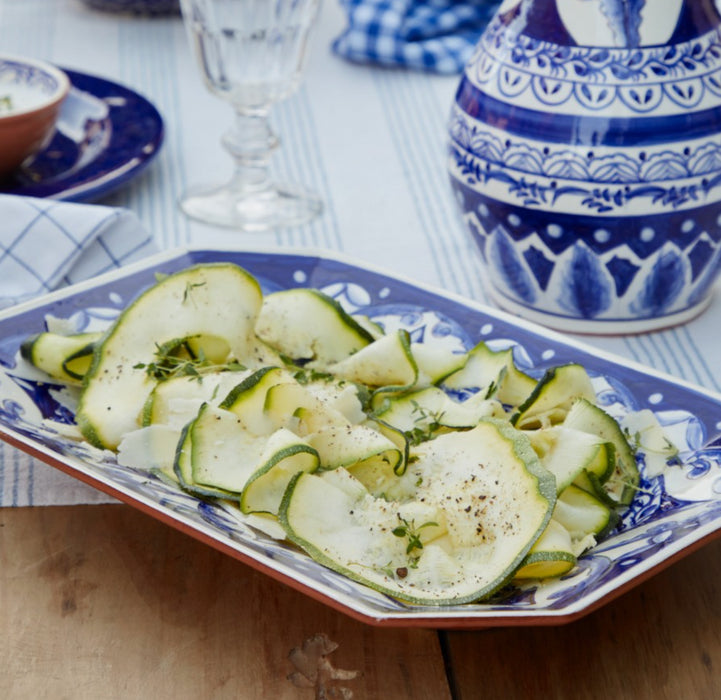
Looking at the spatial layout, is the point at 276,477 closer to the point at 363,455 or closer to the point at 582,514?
the point at 363,455

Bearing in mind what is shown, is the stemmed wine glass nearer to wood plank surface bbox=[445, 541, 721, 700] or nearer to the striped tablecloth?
the striped tablecloth

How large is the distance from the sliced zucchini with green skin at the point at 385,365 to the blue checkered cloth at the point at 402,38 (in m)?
0.87

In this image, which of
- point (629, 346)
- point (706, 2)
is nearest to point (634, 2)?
point (706, 2)

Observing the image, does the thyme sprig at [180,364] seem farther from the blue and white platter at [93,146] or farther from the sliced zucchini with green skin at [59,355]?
the blue and white platter at [93,146]

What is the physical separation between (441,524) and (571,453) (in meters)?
0.09


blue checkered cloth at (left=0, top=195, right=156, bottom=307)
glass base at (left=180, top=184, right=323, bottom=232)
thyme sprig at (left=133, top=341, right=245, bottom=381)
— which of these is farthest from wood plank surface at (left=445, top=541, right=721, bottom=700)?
glass base at (left=180, top=184, right=323, bottom=232)

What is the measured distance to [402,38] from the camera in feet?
5.14

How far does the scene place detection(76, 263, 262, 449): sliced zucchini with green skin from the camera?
0.73 metres

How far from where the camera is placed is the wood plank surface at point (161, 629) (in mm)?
600

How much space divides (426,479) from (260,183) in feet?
2.10

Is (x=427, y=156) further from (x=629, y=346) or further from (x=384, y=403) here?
(x=384, y=403)

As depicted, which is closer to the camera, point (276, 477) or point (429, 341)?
point (276, 477)

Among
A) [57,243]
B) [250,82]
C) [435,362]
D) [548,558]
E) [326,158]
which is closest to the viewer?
[548,558]

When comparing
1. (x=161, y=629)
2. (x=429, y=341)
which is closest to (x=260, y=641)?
(x=161, y=629)
